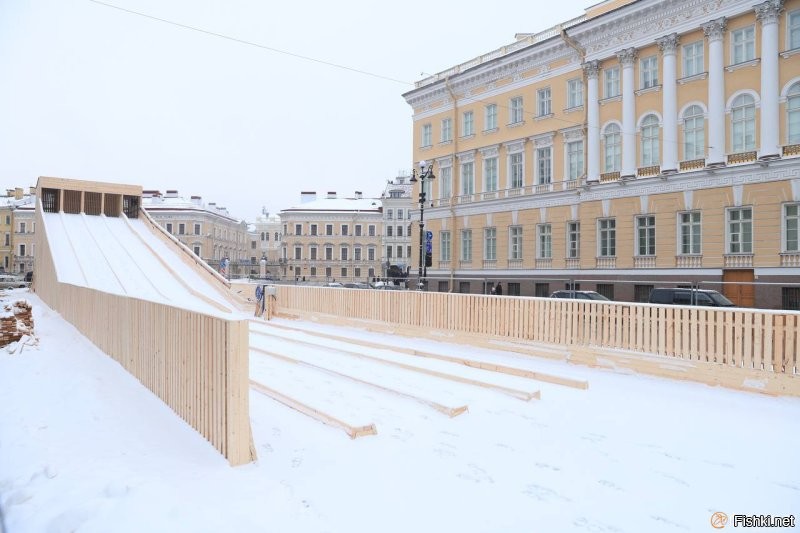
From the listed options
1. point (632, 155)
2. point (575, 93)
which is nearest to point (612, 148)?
point (632, 155)

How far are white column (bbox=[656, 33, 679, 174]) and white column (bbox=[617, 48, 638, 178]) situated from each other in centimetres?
158

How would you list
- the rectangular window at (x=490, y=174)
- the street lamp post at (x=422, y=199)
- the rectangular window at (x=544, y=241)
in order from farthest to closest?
1. the rectangular window at (x=490, y=174)
2. the rectangular window at (x=544, y=241)
3. the street lamp post at (x=422, y=199)

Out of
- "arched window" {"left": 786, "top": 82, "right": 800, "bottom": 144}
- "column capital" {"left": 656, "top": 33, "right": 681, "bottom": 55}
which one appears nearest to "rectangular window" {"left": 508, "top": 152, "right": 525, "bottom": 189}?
"column capital" {"left": 656, "top": 33, "right": 681, "bottom": 55}

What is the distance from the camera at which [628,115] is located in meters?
27.2

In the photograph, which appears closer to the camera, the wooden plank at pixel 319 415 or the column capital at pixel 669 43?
the wooden plank at pixel 319 415

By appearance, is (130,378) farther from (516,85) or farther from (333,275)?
(333,275)

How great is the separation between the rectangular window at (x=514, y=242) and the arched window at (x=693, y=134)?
10.5m

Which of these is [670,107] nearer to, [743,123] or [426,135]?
[743,123]

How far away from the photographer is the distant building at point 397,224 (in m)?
77.0

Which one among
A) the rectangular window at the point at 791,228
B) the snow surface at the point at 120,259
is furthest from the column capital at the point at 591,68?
the snow surface at the point at 120,259

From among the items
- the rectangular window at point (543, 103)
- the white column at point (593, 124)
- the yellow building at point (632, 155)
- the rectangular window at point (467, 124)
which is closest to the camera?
the yellow building at point (632, 155)

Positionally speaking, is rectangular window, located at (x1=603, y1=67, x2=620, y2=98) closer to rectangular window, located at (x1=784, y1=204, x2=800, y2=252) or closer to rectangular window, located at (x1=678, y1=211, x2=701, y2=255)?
rectangular window, located at (x1=678, y1=211, x2=701, y2=255)

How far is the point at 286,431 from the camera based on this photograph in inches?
264

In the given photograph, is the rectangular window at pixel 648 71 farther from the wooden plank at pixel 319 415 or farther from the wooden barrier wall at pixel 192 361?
the wooden barrier wall at pixel 192 361
